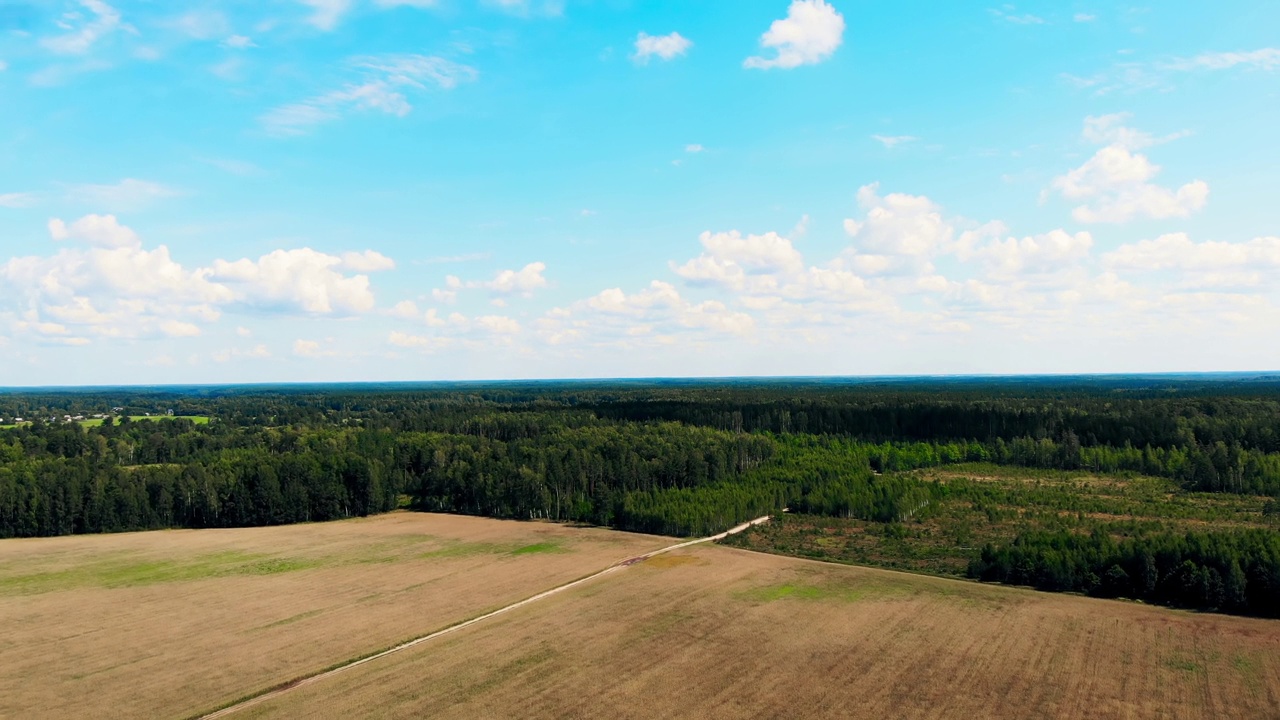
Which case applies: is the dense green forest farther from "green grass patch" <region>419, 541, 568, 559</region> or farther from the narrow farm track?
the narrow farm track

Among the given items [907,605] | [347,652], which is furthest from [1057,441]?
[347,652]

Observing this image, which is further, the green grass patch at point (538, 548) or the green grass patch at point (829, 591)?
the green grass patch at point (538, 548)

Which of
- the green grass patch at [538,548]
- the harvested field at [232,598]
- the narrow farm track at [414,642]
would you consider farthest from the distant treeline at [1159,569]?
the green grass patch at [538,548]

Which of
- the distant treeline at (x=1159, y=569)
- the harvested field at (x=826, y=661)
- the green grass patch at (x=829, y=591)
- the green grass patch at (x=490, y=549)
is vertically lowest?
the green grass patch at (x=490, y=549)

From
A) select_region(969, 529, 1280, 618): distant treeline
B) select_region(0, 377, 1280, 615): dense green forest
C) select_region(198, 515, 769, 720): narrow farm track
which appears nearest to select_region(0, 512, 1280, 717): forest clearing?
select_region(198, 515, 769, 720): narrow farm track

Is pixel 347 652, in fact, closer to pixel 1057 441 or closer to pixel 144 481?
pixel 144 481

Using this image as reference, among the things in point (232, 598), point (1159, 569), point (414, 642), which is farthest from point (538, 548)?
point (1159, 569)

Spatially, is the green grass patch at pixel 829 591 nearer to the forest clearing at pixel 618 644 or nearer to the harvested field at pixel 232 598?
the forest clearing at pixel 618 644
